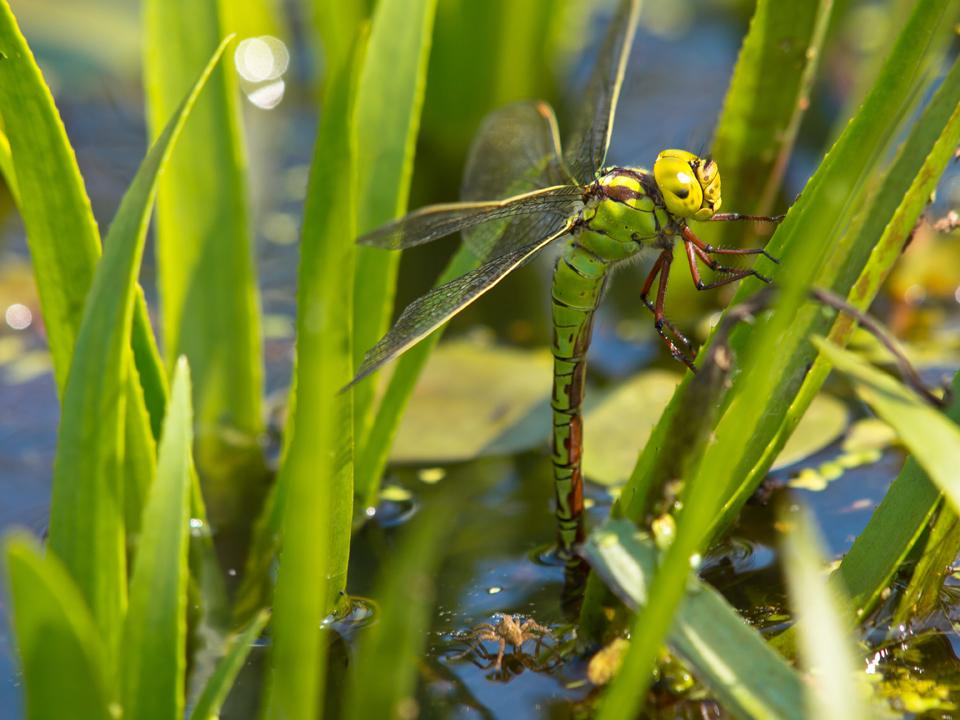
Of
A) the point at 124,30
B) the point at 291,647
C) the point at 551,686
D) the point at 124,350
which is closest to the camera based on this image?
the point at 291,647

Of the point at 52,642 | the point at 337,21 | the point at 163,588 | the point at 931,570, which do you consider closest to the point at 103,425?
the point at 163,588

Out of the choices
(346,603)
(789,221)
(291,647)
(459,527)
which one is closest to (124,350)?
(291,647)

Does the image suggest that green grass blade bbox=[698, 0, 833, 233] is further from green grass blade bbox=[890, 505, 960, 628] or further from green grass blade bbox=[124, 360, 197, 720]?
green grass blade bbox=[124, 360, 197, 720]

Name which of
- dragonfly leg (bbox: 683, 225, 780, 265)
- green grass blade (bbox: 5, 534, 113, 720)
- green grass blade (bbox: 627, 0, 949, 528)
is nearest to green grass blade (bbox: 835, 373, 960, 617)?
green grass blade (bbox: 627, 0, 949, 528)

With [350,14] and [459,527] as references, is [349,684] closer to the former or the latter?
[459,527]

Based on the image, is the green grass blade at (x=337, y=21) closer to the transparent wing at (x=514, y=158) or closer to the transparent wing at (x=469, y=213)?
the transparent wing at (x=514, y=158)

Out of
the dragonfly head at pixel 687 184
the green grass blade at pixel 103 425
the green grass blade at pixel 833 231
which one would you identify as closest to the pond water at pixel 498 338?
the dragonfly head at pixel 687 184

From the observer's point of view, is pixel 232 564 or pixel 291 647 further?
pixel 232 564
